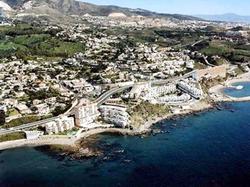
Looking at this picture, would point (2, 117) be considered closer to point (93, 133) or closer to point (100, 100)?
point (93, 133)

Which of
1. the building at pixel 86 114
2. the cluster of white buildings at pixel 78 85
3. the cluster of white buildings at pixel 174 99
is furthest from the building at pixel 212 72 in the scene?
the building at pixel 86 114

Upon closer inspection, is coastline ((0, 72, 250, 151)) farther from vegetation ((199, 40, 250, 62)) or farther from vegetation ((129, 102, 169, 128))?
vegetation ((199, 40, 250, 62))

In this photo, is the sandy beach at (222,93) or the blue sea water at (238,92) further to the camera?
the blue sea water at (238,92)

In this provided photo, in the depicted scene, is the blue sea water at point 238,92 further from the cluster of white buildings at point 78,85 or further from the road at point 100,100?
the cluster of white buildings at point 78,85

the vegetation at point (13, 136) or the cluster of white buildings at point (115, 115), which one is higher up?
the cluster of white buildings at point (115, 115)

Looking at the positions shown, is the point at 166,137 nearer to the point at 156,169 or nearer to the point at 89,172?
the point at 156,169

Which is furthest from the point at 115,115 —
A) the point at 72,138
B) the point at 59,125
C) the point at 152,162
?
the point at 152,162

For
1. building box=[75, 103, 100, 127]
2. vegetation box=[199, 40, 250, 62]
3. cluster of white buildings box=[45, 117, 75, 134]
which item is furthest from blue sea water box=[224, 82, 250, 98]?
cluster of white buildings box=[45, 117, 75, 134]

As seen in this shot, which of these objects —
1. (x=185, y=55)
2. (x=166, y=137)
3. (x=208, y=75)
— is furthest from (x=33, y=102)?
(x=185, y=55)
